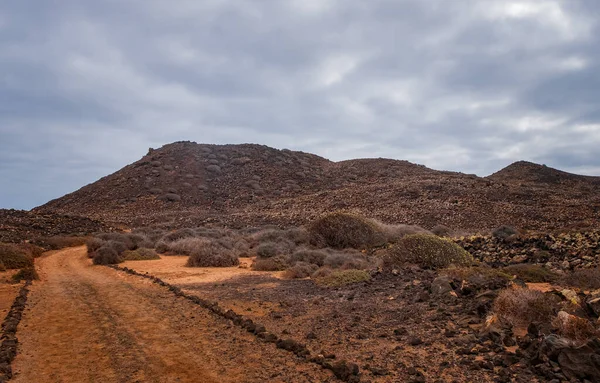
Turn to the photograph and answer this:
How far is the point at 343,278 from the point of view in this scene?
13.1m

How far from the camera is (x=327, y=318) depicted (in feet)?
30.0

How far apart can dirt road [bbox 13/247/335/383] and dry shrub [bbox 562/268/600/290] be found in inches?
303

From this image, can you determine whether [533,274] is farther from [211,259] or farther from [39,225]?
[39,225]

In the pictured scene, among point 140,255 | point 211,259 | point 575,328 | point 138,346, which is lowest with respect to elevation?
point 138,346

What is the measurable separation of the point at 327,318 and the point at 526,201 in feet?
135

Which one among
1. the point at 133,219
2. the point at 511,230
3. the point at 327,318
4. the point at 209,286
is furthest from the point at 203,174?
the point at 327,318

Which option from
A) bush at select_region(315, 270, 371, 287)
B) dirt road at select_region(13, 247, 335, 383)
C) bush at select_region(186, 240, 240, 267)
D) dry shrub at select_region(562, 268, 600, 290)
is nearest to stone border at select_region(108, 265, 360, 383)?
dirt road at select_region(13, 247, 335, 383)

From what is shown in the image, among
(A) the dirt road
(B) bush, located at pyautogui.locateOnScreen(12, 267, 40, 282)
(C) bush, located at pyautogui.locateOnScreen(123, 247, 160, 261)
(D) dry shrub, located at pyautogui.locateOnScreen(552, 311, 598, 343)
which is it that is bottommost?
(A) the dirt road

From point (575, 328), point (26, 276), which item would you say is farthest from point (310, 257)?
point (575, 328)

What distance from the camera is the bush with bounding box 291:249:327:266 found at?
18.0m

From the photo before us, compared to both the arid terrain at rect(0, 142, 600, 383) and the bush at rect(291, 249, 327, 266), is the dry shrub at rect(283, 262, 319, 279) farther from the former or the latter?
the bush at rect(291, 249, 327, 266)

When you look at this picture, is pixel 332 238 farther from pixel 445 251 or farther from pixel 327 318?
pixel 327 318

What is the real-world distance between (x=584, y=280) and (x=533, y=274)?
164 cm

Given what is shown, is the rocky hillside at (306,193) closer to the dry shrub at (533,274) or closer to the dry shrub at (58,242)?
the dry shrub at (58,242)
